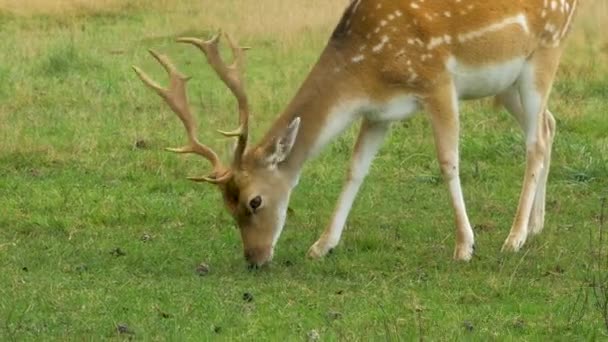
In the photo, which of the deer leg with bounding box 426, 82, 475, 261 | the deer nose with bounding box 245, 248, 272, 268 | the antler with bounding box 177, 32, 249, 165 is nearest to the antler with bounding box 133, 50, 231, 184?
the antler with bounding box 177, 32, 249, 165

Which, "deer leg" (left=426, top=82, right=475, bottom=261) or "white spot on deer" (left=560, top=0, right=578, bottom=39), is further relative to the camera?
"white spot on deer" (left=560, top=0, right=578, bottom=39)

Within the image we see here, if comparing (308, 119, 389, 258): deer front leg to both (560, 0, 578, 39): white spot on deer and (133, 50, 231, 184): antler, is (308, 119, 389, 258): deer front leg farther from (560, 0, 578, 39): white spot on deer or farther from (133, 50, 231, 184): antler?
(560, 0, 578, 39): white spot on deer

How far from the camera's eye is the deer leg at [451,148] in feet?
27.3

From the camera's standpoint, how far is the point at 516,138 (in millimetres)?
11562

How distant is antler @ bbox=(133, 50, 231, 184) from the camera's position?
8062 mm

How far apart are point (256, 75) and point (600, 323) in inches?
366

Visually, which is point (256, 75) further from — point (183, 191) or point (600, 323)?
point (600, 323)

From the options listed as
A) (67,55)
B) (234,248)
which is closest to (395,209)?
(234,248)

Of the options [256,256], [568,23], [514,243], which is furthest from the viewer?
[568,23]

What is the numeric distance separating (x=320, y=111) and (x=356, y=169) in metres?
0.69

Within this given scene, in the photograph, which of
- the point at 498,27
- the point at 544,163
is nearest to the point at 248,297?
the point at 498,27

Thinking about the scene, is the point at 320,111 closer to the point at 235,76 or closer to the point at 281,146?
the point at 281,146

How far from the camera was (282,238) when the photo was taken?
29.6 feet

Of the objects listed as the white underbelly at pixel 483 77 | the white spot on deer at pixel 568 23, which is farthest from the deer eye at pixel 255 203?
the white spot on deer at pixel 568 23
